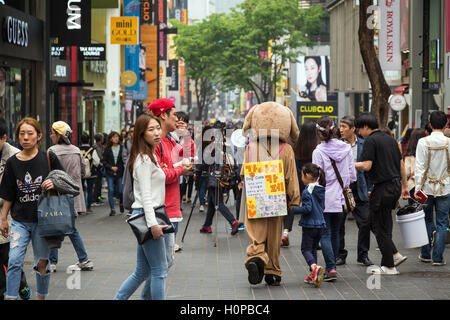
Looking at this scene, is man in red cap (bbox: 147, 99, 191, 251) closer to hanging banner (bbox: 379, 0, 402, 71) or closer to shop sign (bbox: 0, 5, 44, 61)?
shop sign (bbox: 0, 5, 44, 61)

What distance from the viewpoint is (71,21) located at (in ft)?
66.9

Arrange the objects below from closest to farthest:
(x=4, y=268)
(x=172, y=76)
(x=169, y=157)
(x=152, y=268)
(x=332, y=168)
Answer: (x=152, y=268) < (x=169, y=157) < (x=4, y=268) < (x=332, y=168) < (x=172, y=76)

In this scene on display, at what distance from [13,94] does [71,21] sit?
2557 mm

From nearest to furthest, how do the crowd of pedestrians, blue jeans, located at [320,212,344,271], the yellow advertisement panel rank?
the crowd of pedestrians → the yellow advertisement panel → blue jeans, located at [320,212,344,271]

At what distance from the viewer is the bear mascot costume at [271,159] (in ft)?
30.9

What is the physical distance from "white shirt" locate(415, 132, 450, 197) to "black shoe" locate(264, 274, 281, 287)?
2.61 metres

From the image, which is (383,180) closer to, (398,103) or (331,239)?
(331,239)

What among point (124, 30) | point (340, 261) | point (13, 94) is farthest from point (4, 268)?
point (124, 30)

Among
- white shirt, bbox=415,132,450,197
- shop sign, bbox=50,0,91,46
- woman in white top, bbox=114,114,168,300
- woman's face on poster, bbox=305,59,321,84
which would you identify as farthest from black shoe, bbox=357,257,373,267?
woman's face on poster, bbox=305,59,321,84

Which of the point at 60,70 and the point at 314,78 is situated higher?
the point at 314,78

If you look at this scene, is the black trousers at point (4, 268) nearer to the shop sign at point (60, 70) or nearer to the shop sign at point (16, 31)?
the shop sign at point (16, 31)

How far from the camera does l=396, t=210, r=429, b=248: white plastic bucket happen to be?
1016 centimetres

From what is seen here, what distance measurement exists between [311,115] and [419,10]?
551 cm
